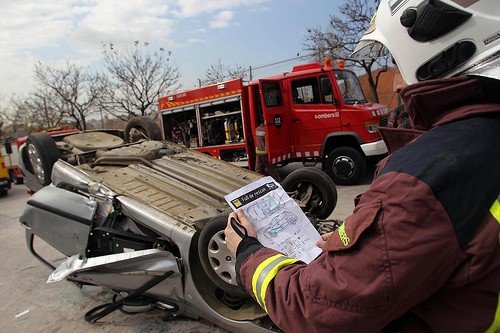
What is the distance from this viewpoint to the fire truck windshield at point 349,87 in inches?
328

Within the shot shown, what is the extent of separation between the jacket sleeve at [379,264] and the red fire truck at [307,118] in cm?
741

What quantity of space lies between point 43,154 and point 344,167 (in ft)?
20.2

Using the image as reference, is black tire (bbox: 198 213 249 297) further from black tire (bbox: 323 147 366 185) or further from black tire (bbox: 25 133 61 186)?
black tire (bbox: 323 147 366 185)

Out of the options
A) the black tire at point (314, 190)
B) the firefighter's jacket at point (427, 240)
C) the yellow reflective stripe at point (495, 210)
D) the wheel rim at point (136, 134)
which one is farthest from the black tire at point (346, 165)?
the yellow reflective stripe at point (495, 210)

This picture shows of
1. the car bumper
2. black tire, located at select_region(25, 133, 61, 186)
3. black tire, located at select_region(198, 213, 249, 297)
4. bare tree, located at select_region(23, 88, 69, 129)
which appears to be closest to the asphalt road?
black tire, located at select_region(198, 213, 249, 297)

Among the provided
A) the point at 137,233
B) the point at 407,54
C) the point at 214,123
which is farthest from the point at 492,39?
the point at 214,123

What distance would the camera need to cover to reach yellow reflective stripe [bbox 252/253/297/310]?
1.24m

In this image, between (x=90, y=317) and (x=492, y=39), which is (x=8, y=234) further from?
(x=492, y=39)

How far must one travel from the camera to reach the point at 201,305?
2775 mm

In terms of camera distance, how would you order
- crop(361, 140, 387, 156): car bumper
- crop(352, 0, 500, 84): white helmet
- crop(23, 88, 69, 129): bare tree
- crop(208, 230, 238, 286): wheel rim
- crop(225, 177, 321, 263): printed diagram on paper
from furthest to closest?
1. crop(23, 88, 69, 129): bare tree
2. crop(361, 140, 387, 156): car bumper
3. crop(208, 230, 238, 286): wheel rim
4. crop(225, 177, 321, 263): printed diagram on paper
5. crop(352, 0, 500, 84): white helmet

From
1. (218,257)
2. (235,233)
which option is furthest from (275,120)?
(235,233)

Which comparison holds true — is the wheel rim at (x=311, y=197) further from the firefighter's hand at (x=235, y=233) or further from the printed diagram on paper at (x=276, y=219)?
the firefighter's hand at (x=235, y=233)

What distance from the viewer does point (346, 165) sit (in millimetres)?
8352

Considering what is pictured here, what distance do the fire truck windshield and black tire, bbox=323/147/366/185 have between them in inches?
44.1
